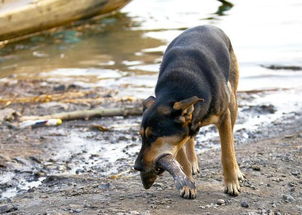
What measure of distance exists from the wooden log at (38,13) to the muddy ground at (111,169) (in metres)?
2.87

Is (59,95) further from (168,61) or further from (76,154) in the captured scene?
(168,61)

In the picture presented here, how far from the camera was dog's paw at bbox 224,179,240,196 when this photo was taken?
640cm

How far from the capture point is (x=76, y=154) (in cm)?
870

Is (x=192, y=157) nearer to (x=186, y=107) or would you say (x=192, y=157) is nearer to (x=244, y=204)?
(x=244, y=204)

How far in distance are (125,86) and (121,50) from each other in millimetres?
3155

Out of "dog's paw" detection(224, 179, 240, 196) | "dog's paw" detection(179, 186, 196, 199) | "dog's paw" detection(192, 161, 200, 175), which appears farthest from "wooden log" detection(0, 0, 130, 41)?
"dog's paw" detection(179, 186, 196, 199)

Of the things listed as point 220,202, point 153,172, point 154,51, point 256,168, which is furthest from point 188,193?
point 154,51

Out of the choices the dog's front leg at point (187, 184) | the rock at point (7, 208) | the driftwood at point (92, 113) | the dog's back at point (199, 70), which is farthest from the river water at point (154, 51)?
the dog's back at point (199, 70)

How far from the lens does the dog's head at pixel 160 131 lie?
5598 mm

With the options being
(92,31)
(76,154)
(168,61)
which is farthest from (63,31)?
(168,61)

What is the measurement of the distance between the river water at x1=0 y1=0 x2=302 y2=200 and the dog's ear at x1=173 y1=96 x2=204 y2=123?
2586mm

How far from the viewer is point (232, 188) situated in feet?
21.0

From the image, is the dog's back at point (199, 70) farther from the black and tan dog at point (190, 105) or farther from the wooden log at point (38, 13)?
the wooden log at point (38, 13)

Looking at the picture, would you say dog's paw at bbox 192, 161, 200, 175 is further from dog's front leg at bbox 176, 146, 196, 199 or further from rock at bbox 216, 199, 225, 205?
rock at bbox 216, 199, 225, 205
